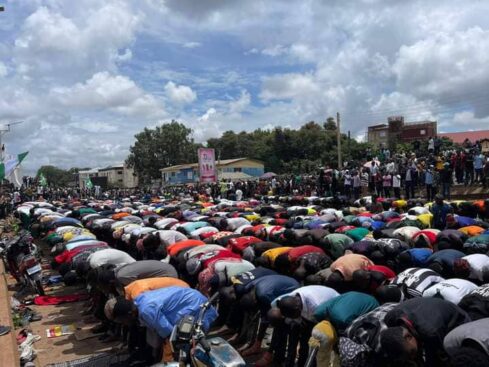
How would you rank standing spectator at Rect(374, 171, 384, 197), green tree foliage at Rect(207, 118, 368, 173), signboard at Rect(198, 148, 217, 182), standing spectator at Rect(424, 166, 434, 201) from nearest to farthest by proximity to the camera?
standing spectator at Rect(424, 166, 434, 201) → standing spectator at Rect(374, 171, 384, 197) → signboard at Rect(198, 148, 217, 182) → green tree foliage at Rect(207, 118, 368, 173)

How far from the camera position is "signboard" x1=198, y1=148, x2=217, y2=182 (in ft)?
99.5

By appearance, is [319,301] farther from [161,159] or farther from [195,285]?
[161,159]

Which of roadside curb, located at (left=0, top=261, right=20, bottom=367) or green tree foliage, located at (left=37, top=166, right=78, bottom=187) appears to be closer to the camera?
roadside curb, located at (left=0, top=261, right=20, bottom=367)

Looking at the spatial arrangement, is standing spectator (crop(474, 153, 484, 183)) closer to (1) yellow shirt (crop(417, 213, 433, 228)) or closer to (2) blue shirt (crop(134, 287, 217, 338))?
(1) yellow shirt (crop(417, 213, 433, 228))

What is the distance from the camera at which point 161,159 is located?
240 feet

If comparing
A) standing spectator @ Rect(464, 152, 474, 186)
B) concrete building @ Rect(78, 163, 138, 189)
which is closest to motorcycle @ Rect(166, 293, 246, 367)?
standing spectator @ Rect(464, 152, 474, 186)

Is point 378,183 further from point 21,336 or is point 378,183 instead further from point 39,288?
point 21,336

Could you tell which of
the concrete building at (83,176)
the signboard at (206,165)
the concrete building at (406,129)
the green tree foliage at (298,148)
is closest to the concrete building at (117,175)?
the concrete building at (83,176)

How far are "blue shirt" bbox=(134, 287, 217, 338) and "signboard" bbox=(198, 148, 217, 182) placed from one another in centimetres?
2499

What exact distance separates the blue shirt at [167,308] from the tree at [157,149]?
224 feet

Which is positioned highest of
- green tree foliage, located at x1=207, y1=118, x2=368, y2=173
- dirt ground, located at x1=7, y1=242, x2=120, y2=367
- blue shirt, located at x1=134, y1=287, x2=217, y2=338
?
green tree foliage, located at x1=207, y1=118, x2=368, y2=173

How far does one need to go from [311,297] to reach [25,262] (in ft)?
24.8

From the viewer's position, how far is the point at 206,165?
3075 cm

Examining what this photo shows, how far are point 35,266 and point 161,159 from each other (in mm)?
63328
